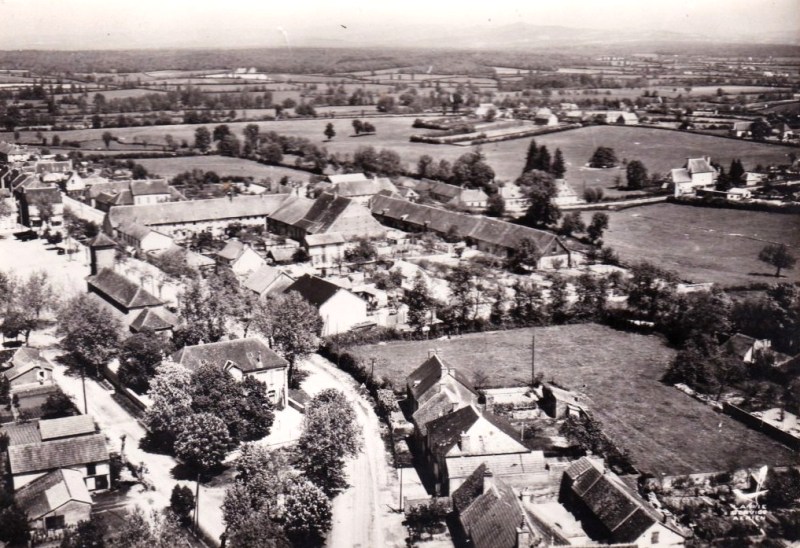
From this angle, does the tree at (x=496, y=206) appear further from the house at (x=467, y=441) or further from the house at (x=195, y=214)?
the house at (x=467, y=441)

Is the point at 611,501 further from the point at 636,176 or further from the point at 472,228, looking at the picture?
the point at 636,176

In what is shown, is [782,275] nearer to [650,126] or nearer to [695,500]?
[695,500]

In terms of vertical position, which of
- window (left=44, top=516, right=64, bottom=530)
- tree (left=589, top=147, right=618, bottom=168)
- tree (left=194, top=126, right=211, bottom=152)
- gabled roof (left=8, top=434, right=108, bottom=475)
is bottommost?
window (left=44, top=516, right=64, bottom=530)

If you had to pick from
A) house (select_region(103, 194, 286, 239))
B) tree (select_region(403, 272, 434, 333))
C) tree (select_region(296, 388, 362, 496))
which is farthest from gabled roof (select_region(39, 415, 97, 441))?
house (select_region(103, 194, 286, 239))

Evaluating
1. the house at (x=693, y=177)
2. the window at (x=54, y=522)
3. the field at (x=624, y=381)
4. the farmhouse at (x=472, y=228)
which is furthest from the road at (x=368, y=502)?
the house at (x=693, y=177)

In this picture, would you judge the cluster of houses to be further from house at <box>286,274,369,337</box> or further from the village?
house at <box>286,274,369,337</box>

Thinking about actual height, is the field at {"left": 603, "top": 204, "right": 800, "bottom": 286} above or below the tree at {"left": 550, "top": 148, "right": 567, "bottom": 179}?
below

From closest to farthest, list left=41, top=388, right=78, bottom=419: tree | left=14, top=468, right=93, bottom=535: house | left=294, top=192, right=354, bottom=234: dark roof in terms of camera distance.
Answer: left=14, top=468, right=93, bottom=535: house → left=41, top=388, right=78, bottom=419: tree → left=294, top=192, right=354, bottom=234: dark roof

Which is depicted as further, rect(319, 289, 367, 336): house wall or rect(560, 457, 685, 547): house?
rect(319, 289, 367, 336): house wall
